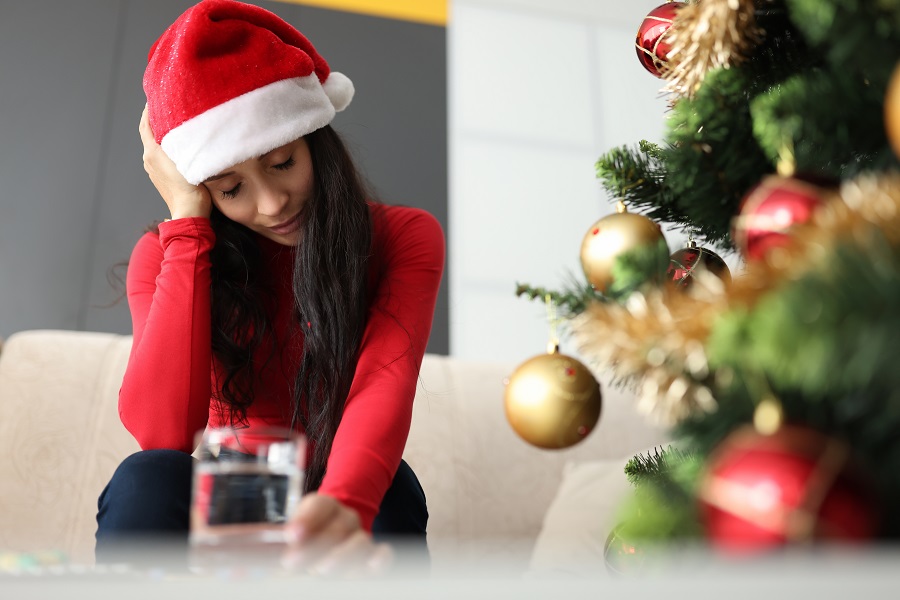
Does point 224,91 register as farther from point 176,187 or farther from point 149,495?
point 149,495

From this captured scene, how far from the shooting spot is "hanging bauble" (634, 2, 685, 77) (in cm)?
77

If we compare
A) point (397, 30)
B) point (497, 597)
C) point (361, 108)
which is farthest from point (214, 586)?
point (397, 30)

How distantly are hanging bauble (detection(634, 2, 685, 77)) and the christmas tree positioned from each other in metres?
0.11

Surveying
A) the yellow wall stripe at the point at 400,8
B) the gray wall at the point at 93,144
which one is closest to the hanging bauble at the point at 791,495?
the gray wall at the point at 93,144

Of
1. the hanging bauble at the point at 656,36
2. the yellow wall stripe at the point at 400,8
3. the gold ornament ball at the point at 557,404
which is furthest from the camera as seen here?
the yellow wall stripe at the point at 400,8

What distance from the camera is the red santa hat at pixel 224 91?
→ 102 cm

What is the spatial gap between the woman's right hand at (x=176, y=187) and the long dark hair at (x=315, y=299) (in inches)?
3.1

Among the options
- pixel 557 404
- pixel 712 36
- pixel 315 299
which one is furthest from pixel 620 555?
pixel 315 299

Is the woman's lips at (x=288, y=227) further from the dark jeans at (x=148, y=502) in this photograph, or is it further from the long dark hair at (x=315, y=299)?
the dark jeans at (x=148, y=502)

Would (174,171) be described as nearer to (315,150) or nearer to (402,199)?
(315,150)

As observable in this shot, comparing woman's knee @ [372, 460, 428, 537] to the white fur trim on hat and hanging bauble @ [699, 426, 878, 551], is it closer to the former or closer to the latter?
the white fur trim on hat

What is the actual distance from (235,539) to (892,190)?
1.42 feet

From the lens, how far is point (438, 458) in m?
1.79

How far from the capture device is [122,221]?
7.68ft
